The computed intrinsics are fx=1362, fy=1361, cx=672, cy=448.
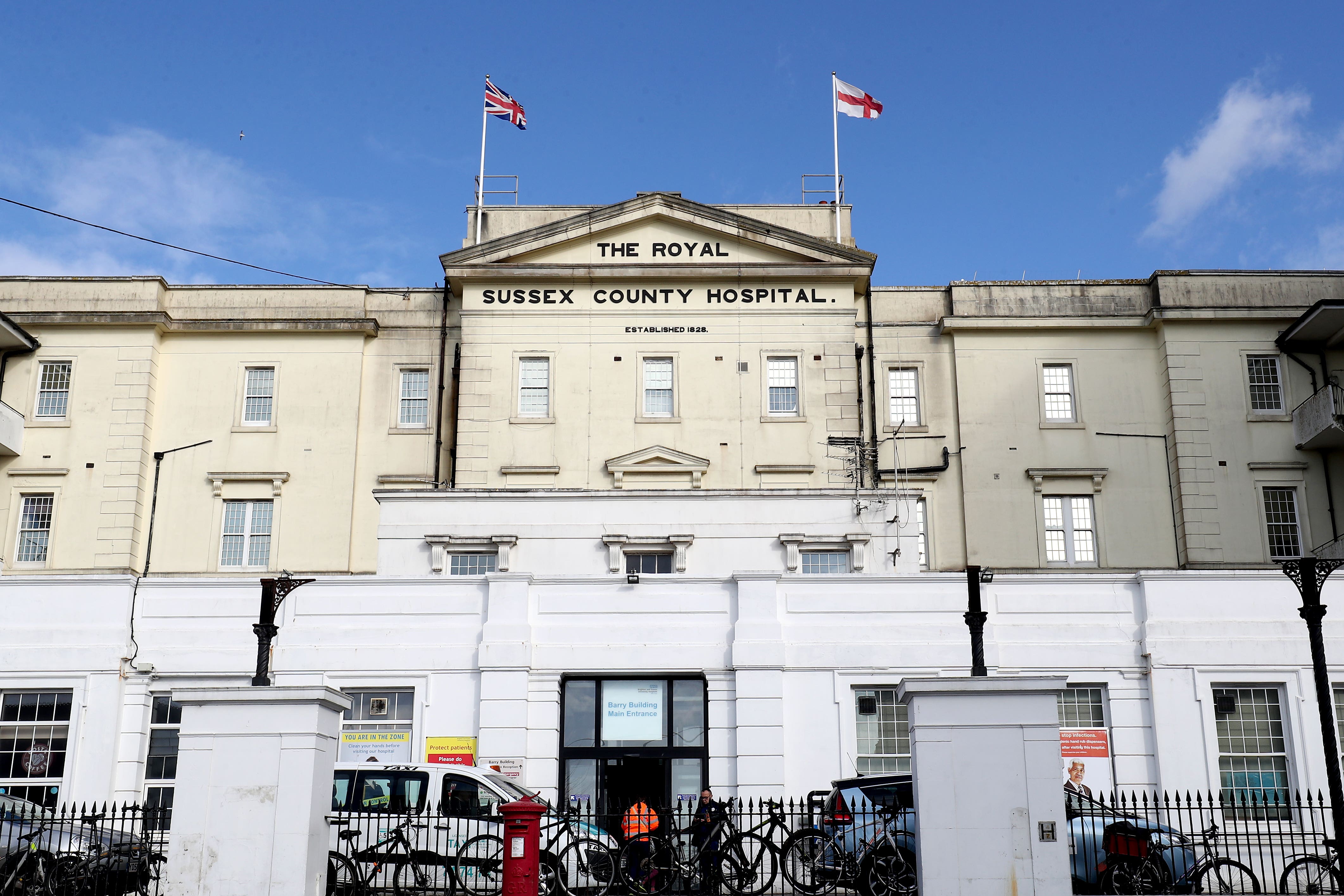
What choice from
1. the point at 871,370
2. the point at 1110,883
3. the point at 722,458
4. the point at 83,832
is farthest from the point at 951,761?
the point at 871,370

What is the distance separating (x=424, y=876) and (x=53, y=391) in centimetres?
2699

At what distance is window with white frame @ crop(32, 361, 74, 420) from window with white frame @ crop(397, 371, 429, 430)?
9.22m

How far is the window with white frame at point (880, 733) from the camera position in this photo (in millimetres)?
23234

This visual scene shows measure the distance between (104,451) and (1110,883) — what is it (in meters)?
30.1

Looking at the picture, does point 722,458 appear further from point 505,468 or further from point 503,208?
point 503,208

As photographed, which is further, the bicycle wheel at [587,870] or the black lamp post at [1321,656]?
the bicycle wheel at [587,870]

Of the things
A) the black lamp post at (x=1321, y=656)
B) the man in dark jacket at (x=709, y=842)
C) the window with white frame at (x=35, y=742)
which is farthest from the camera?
Result: the window with white frame at (x=35, y=742)

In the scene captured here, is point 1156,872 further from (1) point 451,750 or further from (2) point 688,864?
(1) point 451,750

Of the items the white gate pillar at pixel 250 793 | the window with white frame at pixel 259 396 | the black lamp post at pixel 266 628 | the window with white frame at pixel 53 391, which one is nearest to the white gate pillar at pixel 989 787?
the white gate pillar at pixel 250 793

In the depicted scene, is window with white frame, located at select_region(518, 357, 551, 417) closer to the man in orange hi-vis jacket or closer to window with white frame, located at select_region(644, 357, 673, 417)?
window with white frame, located at select_region(644, 357, 673, 417)

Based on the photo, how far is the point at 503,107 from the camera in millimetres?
41500

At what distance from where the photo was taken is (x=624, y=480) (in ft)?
121

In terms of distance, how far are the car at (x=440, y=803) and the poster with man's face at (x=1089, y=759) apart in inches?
344

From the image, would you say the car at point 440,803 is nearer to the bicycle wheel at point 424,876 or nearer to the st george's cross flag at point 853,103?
the bicycle wheel at point 424,876
